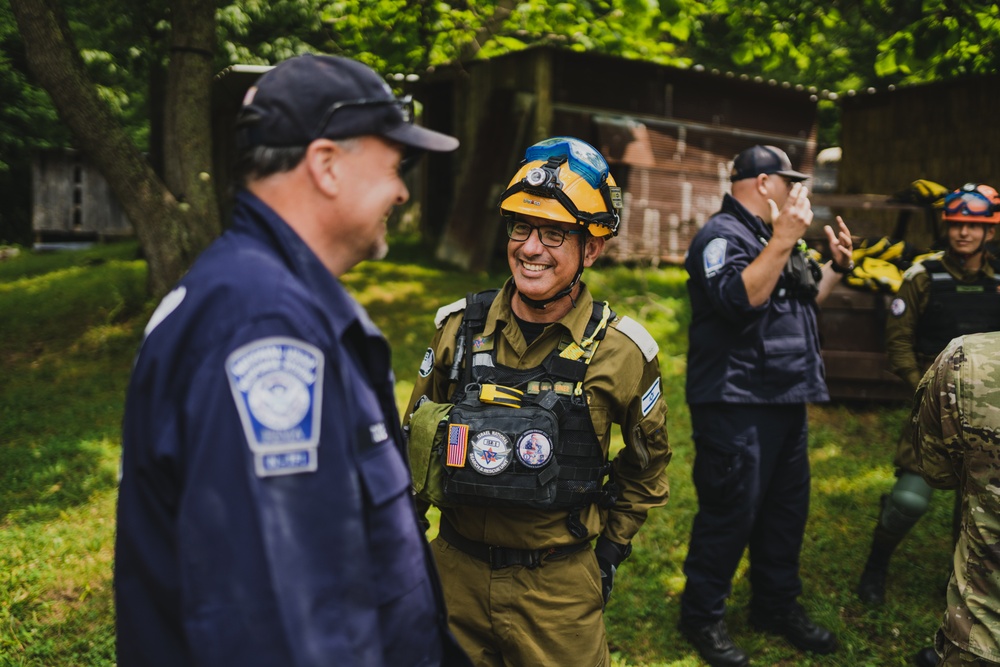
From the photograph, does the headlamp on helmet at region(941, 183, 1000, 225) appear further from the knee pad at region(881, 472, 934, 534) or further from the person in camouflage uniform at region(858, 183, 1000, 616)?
the knee pad at region(881, 472, 934, 534)

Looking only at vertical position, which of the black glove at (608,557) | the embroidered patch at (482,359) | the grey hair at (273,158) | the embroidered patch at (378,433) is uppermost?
the grey hair at (273,158)

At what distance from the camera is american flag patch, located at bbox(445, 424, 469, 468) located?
2.54m

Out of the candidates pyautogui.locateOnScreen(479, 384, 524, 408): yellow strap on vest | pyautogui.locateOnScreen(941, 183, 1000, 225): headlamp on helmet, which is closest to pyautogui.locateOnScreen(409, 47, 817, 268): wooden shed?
pyautogui.locateOnScreen(941, 183, 1000, 225): headlamp on helmet

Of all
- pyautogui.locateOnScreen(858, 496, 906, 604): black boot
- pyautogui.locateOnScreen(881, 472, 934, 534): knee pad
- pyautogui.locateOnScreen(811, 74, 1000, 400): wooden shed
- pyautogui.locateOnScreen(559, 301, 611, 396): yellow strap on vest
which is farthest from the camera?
pyautogui.locateOnScreen(811, 74, 1000, 400): wooden shed

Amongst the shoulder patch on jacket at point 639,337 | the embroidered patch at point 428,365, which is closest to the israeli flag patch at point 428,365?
the embroidered patch at point 428,365

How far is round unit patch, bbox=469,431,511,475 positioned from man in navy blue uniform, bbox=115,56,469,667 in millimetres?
805

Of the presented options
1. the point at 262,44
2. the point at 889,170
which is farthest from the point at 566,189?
the point at 262,44

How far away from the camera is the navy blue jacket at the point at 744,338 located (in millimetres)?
4062

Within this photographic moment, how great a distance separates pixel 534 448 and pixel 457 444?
0.80 feet

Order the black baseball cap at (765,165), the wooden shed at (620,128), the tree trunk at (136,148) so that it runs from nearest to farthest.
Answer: the black baseball cap at (765,165), the tree trunk at (136,148), the wooden shed at (620,128)

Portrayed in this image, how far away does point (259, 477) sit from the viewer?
129cm

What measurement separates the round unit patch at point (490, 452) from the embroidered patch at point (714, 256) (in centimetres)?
198

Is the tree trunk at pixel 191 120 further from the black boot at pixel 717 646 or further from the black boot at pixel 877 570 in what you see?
the black boot at pixel 877 570

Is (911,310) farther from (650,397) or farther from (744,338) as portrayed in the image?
(650,397)
